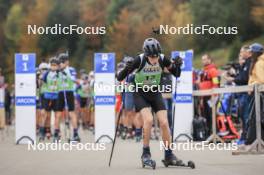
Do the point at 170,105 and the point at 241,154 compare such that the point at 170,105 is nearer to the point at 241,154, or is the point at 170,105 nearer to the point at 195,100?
the point at 195,100

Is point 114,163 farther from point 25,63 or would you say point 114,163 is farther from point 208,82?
point 208,82

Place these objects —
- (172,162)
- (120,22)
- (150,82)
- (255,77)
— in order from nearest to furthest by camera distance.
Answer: (172,162), (150,82), (255,77), (120,22)

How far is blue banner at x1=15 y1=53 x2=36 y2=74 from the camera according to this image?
20.0 m

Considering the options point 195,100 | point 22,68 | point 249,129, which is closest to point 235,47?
point 195,100

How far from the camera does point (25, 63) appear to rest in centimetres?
2005

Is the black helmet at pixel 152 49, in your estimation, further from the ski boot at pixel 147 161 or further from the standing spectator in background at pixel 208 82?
the standing spectator in background at pixel 208 82

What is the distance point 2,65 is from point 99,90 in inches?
2064

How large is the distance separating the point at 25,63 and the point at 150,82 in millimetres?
7931

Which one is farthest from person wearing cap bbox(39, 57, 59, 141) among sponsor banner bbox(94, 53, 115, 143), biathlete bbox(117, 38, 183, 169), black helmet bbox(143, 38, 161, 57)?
black helmet bbox(143, 38, 161, 57)

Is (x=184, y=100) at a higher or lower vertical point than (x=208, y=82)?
lower

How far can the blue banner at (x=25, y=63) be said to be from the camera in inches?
787

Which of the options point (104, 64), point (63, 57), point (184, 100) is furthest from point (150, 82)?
point (184, 100)

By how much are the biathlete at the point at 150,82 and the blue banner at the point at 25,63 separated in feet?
24.8

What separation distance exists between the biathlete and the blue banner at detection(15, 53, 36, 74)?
756 cm
